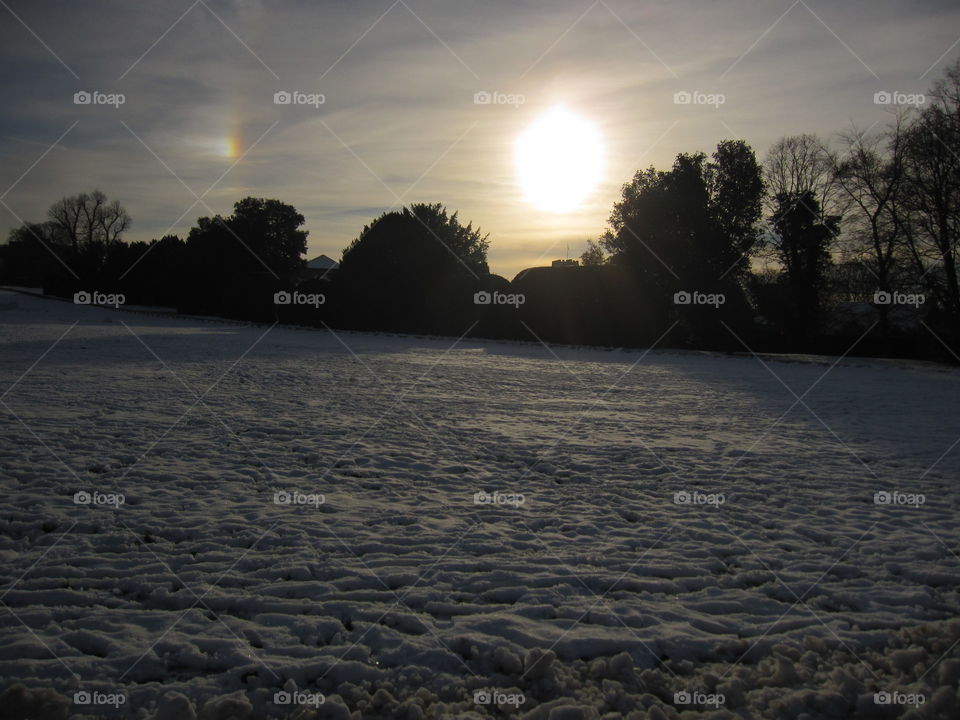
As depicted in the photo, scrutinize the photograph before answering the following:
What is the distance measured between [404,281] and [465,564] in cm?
3237

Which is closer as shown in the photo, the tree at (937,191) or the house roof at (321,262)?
the tree at (937,191)

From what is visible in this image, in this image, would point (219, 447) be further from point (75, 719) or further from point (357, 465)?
point (75, 719)

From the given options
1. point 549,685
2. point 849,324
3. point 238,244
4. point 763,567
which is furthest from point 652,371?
point 238,244

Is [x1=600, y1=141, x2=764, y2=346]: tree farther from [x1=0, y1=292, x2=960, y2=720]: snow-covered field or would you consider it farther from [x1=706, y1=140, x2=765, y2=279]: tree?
[x1=0, y1=292, x2=960, y2=720]: snow-covered field

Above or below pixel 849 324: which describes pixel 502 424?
below

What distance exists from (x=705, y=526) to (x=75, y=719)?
15.3ft

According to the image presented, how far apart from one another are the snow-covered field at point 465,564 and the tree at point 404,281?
24270 millimetres

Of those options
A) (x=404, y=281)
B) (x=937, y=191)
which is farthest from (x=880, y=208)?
(x=404, y=281)

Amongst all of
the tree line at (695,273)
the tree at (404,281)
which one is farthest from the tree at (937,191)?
the tree at (404,281)

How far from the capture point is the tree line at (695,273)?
→ 94.5 feet

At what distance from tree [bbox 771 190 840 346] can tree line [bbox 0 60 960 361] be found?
0.29ft

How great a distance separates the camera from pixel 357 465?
7363 millimetres

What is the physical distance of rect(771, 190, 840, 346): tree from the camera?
40656mm

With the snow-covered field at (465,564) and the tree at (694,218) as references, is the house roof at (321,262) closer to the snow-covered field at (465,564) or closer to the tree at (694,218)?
the tree at (694,218)
